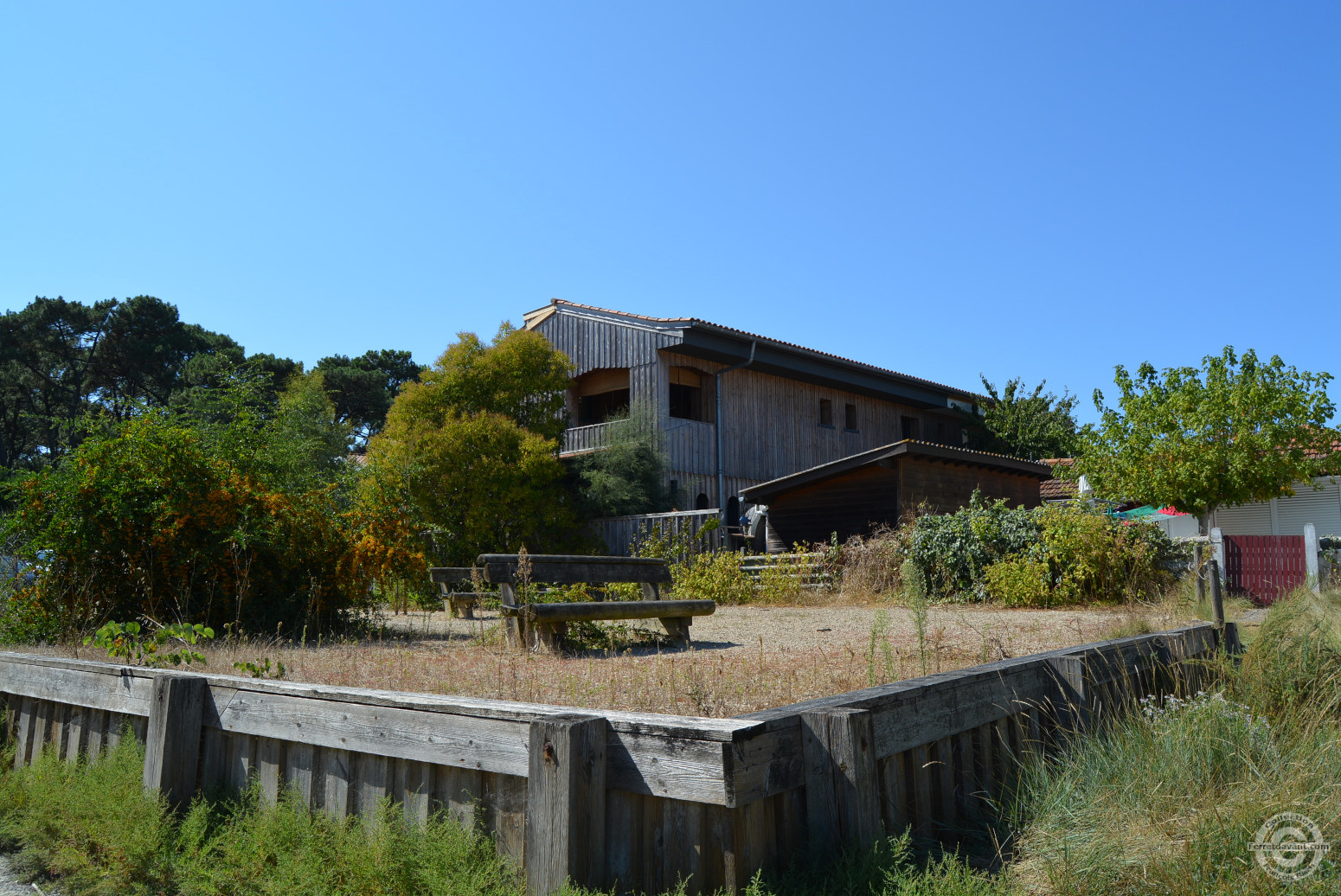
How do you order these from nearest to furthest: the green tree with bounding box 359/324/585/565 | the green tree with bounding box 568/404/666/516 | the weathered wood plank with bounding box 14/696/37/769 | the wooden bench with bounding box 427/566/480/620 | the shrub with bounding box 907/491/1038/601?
the weathered wood plank with bounding box 14/696/37/769
the wooden bench with bounding box 427/566/480/620
the shrub with bounding box 907/491/1038/601
the green tree with bounding box 359/324/585/565
the green tree with bounding box 568/404/666/516

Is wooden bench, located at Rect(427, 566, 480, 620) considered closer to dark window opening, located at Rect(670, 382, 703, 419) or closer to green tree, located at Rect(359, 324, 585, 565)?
green tree, located at Rect(359, 324, 585, 565)

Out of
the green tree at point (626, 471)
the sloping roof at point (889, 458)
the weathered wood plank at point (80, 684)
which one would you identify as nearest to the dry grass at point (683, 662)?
the weathered wood plank at point (80, 684)

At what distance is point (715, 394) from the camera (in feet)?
77.5

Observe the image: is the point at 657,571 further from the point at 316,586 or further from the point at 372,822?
the point at 372,822

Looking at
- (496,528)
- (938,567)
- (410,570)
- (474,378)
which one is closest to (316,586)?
(410,570)

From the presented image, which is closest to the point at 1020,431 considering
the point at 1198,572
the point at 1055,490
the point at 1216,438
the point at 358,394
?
the point at 1055,490

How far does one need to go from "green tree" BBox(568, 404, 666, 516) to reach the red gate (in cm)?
1197

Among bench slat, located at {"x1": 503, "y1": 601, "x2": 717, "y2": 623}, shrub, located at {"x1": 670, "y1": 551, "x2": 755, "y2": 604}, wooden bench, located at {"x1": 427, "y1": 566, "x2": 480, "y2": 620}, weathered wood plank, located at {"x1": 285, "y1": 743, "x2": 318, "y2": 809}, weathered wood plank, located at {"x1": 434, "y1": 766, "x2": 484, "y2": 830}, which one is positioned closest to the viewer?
weathered wood plank, located at {"x1": 434, "y1": 766, "x2": 484, "y2": 830}

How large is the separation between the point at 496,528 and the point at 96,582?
13.0m

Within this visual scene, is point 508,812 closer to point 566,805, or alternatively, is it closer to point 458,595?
point 566,805

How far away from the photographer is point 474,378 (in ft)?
73.7

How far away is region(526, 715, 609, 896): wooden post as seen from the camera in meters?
2.79

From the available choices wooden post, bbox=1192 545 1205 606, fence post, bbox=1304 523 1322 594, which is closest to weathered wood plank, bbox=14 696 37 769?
wooden post, bbox=1192 545 1205 606

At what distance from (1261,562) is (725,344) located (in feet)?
40.8
